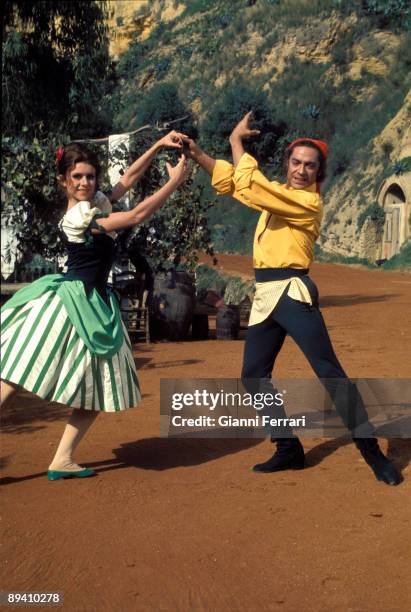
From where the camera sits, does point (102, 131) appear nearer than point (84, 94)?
No

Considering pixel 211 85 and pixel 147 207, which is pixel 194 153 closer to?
pixel 147 207

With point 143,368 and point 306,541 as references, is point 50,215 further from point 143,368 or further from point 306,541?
point 306,541

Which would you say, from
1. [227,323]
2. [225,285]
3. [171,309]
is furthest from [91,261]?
[225,285]

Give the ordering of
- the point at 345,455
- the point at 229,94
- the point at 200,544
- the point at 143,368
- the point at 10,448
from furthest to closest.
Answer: the point at 229,94 → the point at 143,368 → the point at 10,448 → the point at 345,455 → the point at 200,544

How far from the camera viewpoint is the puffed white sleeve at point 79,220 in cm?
520

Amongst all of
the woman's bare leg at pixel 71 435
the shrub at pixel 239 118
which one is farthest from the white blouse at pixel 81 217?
the shrub at pixel 239 118

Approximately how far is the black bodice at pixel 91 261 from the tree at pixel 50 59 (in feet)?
42.5

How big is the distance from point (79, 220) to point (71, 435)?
1.18 meters

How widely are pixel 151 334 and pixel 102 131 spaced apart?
20511mm

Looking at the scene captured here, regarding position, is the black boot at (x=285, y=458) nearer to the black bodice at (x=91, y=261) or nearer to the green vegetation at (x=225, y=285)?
the black bodice at (x=91, y=261)

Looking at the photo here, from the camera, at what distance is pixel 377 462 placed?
527 centimetres

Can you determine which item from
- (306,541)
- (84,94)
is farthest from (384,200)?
(306,541)

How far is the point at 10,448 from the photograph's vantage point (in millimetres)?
6371

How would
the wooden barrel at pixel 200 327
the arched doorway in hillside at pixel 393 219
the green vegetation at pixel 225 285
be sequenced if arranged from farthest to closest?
the arched doorway in hillside at pixel 393 219
the green vegetation at pixel 225 285
the wooden barrel at pixel 200 327
